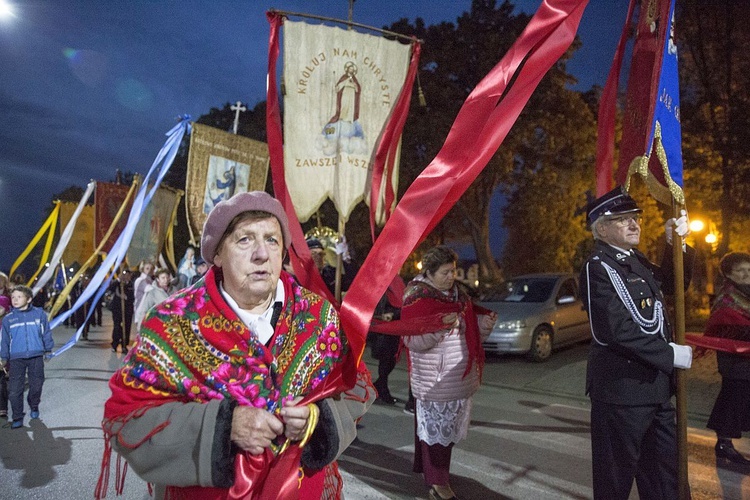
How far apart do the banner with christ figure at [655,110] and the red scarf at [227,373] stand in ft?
7.49

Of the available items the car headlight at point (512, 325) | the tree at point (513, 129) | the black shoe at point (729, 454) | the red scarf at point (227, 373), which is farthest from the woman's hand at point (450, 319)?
the tree at point (513, 129)

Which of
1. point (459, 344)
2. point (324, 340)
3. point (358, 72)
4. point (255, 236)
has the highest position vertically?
point (358, 72)

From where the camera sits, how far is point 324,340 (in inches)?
78.1

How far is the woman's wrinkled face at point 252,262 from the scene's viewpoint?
1.98 meters

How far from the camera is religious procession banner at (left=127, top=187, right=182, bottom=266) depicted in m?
11.7

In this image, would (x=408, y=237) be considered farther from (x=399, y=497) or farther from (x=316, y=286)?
(x=399, y=497)

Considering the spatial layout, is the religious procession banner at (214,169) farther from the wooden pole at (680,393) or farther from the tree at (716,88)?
the tree at (716,88)

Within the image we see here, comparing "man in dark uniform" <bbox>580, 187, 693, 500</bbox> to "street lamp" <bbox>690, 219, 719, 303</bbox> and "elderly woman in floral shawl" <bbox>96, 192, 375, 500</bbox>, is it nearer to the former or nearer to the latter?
"elderly woman in floral shawl" <bbox>96, 192, 375, 500</bbox>

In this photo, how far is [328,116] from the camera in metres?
5.18

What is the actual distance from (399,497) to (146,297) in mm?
6596

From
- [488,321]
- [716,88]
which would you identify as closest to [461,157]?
[488,321]

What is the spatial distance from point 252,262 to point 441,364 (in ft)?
8.43

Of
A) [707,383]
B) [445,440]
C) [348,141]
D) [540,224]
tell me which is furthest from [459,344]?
[540,224]

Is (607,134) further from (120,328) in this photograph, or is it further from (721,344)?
(120,328)
